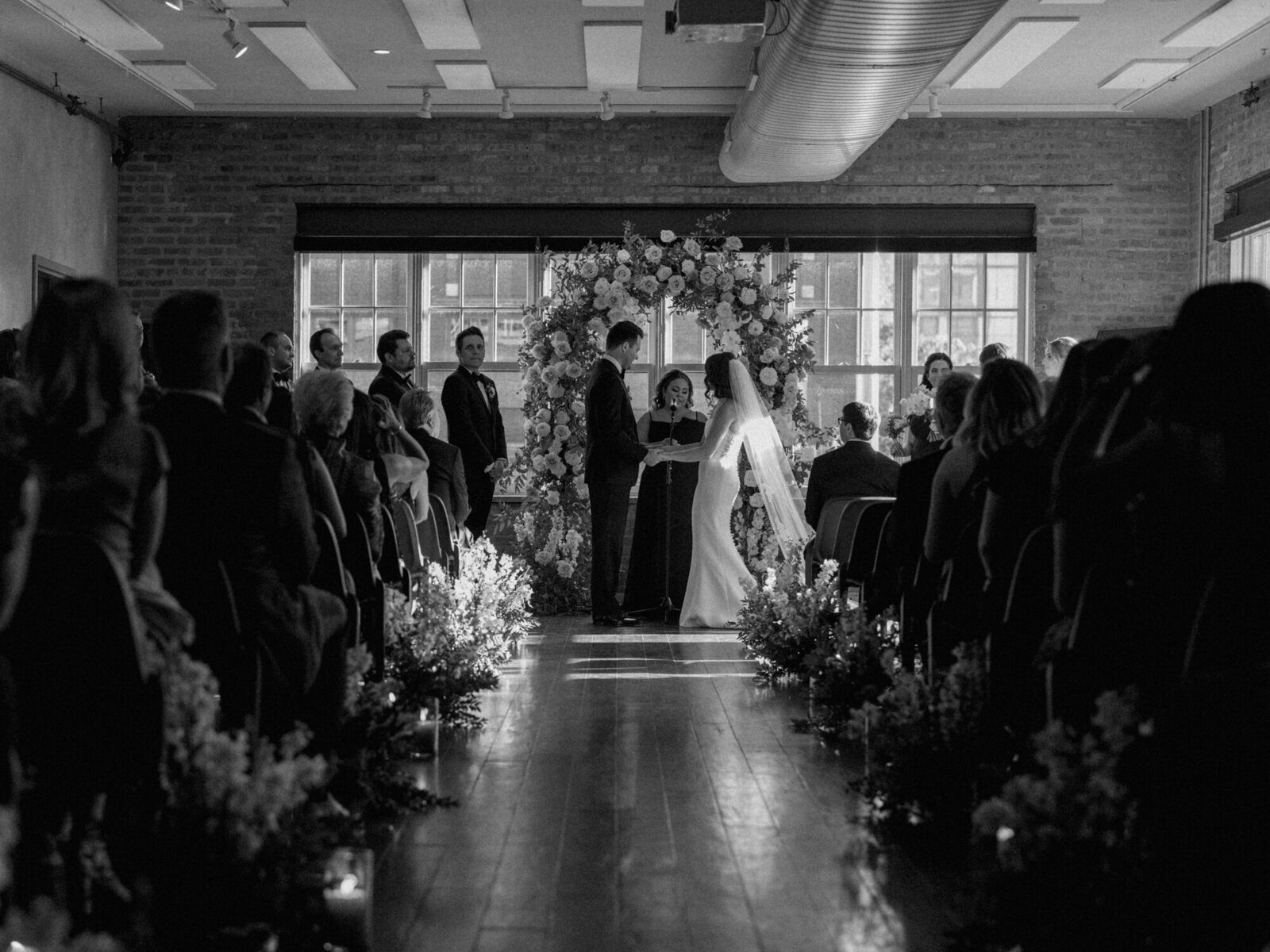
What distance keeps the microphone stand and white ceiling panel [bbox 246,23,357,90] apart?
3239 mm

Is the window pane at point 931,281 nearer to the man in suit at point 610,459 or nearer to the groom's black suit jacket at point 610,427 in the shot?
the man in suit at point 610,459

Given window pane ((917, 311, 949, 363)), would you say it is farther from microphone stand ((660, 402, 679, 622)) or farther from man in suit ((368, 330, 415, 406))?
man in suit ((368, 330, 415, 406))

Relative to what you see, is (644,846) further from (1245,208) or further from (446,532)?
(1245,208)

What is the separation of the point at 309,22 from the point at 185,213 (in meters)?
3.01

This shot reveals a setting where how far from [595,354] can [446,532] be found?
150 inches

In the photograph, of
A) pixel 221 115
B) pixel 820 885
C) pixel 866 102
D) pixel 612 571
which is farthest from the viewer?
pixel 221 115

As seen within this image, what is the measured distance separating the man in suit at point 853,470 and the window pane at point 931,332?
4897 mm

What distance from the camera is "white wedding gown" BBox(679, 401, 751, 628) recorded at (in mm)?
9250

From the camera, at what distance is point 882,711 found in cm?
420

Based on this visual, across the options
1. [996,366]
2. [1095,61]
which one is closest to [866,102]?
[1095,61]

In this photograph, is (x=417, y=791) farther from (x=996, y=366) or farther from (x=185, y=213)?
(x=185, y=213)

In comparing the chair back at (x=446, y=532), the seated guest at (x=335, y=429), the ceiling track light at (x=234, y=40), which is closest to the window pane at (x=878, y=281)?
the ceiling track light at (x=234, y=40)

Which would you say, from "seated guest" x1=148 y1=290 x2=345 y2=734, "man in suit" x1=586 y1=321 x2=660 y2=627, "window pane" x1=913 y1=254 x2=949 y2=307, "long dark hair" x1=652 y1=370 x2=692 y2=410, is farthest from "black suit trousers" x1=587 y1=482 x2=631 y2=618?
"seated guest" x1=148 y1=290 x2=345 y2=734

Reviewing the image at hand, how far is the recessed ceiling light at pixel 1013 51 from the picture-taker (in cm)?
908
